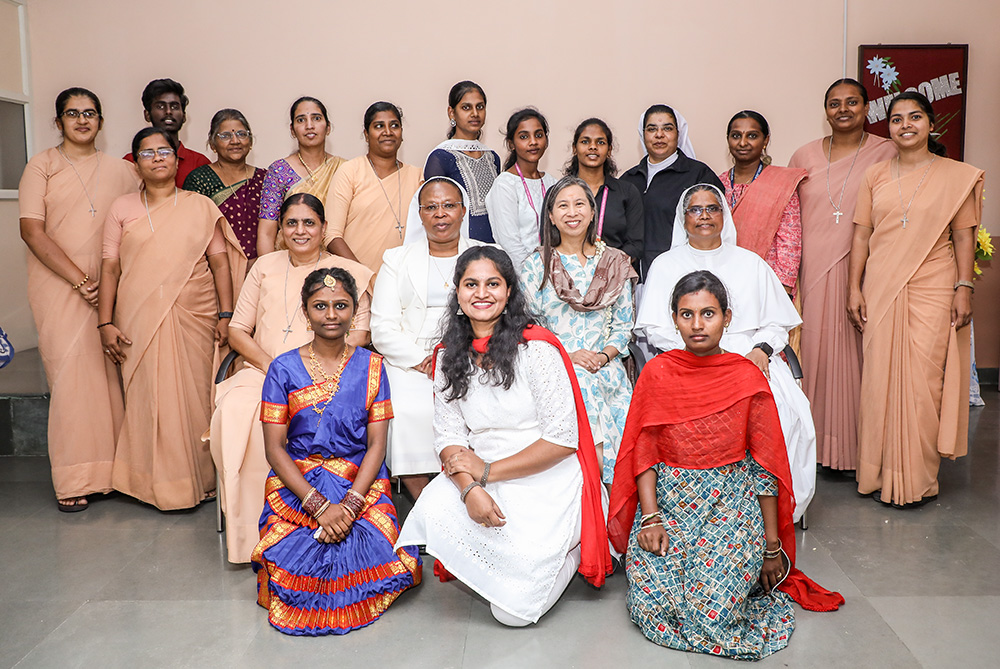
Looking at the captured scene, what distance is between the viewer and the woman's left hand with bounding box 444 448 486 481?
9.48 ft

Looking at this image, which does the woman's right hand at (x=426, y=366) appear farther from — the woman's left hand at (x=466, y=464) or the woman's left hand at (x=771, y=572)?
the woman's left hand at (x=771, y=572)

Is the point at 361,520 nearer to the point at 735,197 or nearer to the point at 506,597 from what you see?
the point at 506,597

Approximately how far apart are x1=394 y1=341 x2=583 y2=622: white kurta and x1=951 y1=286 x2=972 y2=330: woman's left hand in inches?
82.2

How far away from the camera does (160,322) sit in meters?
3.98

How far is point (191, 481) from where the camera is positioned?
156 inches

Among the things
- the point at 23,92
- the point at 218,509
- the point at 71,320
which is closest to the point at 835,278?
the point at 218,509

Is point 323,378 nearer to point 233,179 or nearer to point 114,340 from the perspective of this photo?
point 114,340

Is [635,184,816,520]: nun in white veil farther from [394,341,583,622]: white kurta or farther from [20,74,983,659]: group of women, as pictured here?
[394,341,583,622]: white kurta

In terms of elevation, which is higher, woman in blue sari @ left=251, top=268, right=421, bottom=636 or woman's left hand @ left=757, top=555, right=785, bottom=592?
woman in blue sari @ left=251, top=268, right=421, bottom=636

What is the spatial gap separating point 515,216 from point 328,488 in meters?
1.70

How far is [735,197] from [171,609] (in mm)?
3232

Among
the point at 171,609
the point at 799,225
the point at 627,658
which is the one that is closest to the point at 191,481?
the point at 171,609

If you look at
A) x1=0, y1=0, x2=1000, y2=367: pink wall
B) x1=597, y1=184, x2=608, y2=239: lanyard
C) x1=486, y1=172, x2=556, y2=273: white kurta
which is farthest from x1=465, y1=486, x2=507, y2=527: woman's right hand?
x1=0, y1=0, x2=1000, y2=367: pink wall

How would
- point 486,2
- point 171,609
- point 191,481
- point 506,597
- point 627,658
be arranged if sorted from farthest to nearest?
point 486,2 → point 191,481 → point 171,609 → point 506,597 → point 627,658
